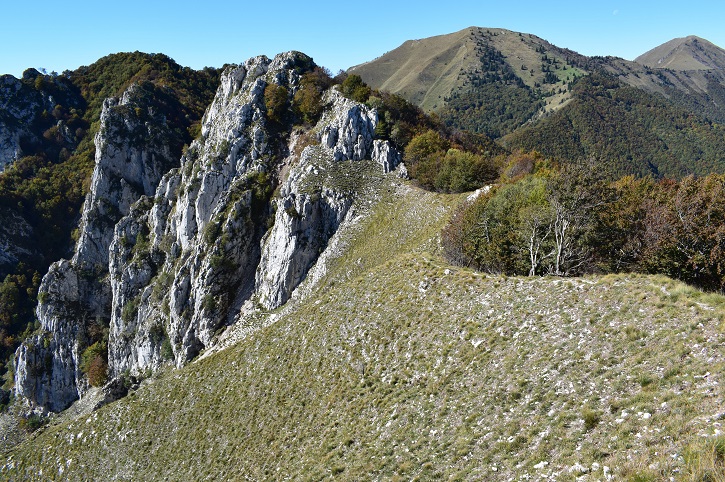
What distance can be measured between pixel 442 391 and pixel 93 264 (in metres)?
104

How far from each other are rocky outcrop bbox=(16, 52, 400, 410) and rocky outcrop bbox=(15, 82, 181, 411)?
0.27 meters

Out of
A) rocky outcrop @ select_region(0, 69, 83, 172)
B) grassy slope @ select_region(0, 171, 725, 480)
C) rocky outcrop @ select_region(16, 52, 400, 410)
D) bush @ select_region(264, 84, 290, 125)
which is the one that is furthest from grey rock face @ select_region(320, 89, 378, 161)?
rocky outcrop @ select_region(0, 69, 83, 172)

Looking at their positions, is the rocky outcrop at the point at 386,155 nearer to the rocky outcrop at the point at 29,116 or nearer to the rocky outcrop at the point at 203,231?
the rocky outcrop at the point at 203,231

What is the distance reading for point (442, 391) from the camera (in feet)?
72.4

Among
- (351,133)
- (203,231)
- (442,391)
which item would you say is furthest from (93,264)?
(442,391)

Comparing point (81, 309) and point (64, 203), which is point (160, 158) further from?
point (81, 309)

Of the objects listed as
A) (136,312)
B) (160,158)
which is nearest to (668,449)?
(136,312)

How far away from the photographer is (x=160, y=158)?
362 feet

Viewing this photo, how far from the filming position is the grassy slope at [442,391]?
552 inches

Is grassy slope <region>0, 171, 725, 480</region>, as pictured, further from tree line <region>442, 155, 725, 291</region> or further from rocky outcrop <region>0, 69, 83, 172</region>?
rocky outcrop <region>0, 69, 83, 172</region>

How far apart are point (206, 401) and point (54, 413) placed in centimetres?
6484

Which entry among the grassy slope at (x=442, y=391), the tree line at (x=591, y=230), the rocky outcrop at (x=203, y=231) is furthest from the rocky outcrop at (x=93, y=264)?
the tree line at (x=591, y=230)

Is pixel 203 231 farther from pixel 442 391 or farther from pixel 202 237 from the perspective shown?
pixel 442 391

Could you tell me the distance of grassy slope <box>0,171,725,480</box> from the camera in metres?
14.0
